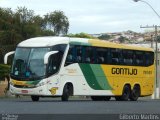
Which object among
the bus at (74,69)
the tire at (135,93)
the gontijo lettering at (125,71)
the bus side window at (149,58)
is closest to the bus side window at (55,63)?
the bus at (74,69)

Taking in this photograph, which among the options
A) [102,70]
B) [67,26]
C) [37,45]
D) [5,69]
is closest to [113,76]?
[102,70]

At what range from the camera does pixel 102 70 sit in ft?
115

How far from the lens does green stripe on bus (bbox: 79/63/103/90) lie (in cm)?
3338

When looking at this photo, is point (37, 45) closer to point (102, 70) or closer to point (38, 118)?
point (102, 70)

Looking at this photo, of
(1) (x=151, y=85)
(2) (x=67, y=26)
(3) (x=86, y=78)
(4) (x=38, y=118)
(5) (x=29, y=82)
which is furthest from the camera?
(2) (x=67, y=26)

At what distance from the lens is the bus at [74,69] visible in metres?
31.5

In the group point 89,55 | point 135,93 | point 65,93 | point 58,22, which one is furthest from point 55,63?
point 58,22

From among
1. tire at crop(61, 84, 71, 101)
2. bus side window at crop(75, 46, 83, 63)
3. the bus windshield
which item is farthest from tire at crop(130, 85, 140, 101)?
the bus windshield

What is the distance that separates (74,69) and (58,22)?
259 ft

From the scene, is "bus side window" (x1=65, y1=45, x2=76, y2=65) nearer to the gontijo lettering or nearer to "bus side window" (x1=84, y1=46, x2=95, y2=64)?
"bus side window" (x1=84, y1=46, x2=95, y2=64)

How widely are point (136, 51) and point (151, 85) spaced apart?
10.8ft

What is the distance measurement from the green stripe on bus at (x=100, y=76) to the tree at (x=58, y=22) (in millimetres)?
75763

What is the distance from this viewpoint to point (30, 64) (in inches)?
1241

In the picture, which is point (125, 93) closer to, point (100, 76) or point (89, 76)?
point (100, 76)
